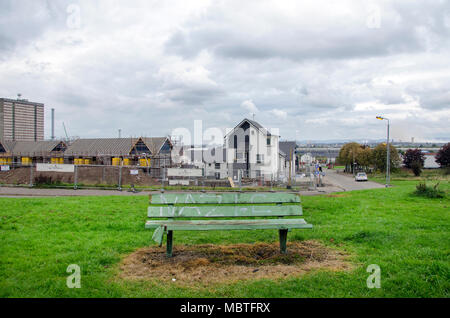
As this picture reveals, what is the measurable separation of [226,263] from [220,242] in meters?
1.49

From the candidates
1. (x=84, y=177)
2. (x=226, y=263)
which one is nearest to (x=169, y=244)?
(x=226, y=263)

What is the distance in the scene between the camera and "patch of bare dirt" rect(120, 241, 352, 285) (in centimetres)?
539

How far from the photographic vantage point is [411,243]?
689cm

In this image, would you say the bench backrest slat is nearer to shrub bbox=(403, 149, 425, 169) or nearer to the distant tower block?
shrub bbox=(403, 149, 425, 169)

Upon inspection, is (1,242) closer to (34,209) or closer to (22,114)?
(34,209)

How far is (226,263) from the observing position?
19.5ft

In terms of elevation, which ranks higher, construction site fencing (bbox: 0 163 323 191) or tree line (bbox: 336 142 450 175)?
tree line (bbox: 336 142 450 175)

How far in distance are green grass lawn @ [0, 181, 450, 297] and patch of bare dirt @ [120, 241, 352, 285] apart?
0.22m

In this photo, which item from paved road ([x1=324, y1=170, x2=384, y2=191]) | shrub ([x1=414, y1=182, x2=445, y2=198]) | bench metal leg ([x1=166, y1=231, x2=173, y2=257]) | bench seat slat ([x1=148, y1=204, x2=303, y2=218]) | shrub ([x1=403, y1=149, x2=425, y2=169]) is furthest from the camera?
shrub ([x1=403, y1=149, x2=425, y2=169])

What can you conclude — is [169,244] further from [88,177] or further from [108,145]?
[108,145]

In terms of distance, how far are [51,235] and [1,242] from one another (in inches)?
35.7

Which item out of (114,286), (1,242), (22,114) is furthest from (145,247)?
(22,114)

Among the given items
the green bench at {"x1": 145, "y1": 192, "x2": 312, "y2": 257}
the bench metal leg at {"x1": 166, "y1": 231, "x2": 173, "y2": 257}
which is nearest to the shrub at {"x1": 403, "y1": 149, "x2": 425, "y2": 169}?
the green bench at {"x1": 145, "y1": 192, "x2": 312, "y2": 257}
